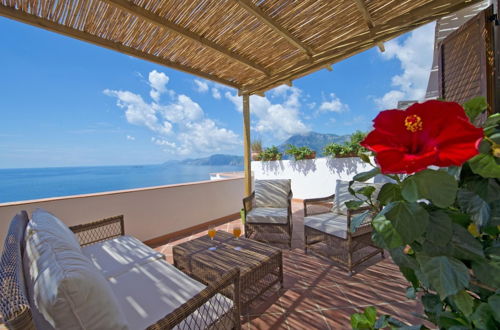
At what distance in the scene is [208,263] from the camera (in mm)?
1831

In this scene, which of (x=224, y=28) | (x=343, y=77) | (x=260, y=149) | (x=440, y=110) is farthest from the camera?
(x=343, y=77)

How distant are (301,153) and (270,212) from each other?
2.78 meters

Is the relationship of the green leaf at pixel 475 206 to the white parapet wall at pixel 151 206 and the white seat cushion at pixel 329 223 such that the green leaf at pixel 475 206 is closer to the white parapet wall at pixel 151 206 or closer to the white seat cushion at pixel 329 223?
the white seat cushion at pixel 329 223

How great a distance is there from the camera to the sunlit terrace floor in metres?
1.71

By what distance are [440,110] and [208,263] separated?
6.19ft

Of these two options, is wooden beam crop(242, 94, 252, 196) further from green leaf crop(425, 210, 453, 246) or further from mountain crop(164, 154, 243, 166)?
mountain crop(164, 154, 243, 166)

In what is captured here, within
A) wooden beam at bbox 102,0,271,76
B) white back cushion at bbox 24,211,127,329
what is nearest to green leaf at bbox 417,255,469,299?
white back cushion at bbox 24,211,127,329

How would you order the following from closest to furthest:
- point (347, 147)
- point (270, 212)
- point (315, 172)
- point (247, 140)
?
point (270, 212) < point (247, 140) < point (347, 147) < point (315, 172)

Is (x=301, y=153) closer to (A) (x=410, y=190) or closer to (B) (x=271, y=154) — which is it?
(B) (x=271, y=154)

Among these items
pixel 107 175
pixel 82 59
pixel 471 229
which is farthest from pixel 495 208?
pixel 82 59

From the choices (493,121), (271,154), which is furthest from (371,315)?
(271,154)

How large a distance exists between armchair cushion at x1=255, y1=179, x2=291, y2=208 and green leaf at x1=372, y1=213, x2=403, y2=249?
2979 mm

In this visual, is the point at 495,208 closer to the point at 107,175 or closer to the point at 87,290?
the point at 87,290

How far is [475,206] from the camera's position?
0.41m
